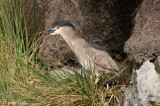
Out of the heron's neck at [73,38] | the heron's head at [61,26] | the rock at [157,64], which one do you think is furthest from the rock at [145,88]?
the heron's head at [61,26]

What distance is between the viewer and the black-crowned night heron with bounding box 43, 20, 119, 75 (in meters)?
3.63

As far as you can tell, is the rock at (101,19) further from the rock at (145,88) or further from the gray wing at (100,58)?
the rock at (145,88)

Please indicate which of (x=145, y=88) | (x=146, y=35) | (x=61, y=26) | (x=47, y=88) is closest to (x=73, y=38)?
(x=61, y=26)

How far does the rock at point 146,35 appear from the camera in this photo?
99.0 inches

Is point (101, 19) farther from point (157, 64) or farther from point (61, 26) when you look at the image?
point (157, 64)

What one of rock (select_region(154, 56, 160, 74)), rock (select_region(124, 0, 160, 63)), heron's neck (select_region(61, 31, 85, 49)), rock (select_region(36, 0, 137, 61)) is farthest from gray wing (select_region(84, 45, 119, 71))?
rock (select_region(154, 56, 160, 74))

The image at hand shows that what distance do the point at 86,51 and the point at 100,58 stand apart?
24cm

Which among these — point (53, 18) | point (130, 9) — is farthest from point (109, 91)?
point (53, 18)

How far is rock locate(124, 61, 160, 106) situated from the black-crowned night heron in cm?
85

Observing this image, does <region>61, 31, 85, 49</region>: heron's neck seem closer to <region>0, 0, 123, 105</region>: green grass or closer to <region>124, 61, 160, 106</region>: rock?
<region>0, 0, 123, 105</region>: green grass

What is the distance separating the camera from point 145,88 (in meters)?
2.44

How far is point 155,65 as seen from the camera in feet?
7.94

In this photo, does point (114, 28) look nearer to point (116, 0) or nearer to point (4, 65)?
point (116, 0)

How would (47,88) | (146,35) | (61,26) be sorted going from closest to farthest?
(146,35), (47,88), (61,26)
